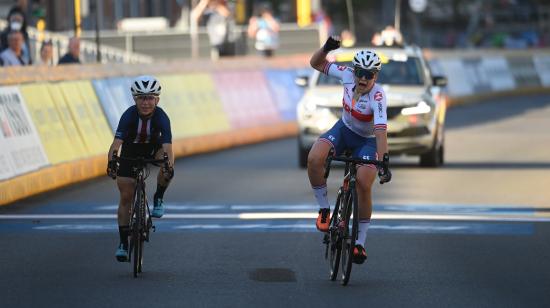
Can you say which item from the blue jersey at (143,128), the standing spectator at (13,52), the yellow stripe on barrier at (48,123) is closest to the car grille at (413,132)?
the yellow stripe on barrier at (48,123)

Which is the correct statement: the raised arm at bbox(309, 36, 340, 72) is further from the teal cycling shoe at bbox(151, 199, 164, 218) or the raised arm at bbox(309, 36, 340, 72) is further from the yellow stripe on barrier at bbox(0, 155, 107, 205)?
the yellow stripe on barrier at bbox(0, 155, 107, 205)

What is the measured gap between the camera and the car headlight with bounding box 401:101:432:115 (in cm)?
2241

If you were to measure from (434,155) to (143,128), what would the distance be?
36.4 feet

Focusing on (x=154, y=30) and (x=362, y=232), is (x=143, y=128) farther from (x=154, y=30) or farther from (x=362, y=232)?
(x=154, y=30)

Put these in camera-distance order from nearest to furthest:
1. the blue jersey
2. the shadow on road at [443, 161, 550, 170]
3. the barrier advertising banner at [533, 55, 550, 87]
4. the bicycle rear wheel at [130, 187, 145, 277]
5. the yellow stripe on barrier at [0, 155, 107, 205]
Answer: the bicycle rear wheel at [130, 187, 145, 277] → the blue jersey → the yellow stripe on barrier at [0, 155, 107, 205] → the shadow on road at [443, 161, 550, 170] → the barrier advertising banner at [533, 55, 550, 87]

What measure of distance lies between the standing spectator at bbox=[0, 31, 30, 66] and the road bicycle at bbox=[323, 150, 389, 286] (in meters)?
10.6

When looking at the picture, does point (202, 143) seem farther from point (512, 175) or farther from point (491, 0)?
point (491, 0)

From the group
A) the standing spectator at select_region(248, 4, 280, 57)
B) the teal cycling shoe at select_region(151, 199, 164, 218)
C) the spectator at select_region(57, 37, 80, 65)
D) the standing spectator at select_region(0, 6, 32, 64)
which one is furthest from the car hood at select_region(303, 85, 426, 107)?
the standing spectator at select_region(248, 4, 280, 57)

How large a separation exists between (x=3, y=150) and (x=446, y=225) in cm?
509

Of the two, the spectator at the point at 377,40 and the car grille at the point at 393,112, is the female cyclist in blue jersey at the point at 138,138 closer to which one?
the car grille at the point at 393,112

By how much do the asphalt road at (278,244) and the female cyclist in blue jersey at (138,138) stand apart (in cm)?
47

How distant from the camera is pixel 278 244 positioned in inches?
548

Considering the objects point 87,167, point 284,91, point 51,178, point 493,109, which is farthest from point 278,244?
point 493,109

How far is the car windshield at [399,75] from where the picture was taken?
23188 mm
